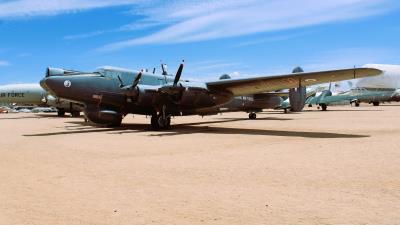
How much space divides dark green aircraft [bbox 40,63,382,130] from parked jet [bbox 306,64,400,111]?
41714 millimetres

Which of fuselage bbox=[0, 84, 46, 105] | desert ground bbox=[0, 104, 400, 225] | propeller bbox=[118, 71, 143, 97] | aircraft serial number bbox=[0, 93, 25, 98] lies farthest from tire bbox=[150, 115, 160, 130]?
aircraft serial number bbox=[0, 93, 25, 98]

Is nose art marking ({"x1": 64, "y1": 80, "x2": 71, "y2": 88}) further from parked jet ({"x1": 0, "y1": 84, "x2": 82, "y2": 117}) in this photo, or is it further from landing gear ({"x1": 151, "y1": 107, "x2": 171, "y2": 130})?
parked jet ({"x1": 0, "y1": 84, "x2": 82, "y2": 117})

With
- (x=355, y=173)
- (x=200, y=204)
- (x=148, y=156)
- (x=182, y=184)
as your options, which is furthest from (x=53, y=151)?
(x=355, y=173)

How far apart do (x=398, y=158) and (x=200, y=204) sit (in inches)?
246

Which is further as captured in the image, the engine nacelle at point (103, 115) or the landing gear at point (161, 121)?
the engine nacelle at point (103, 115)

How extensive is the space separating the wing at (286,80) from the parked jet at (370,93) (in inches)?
1598

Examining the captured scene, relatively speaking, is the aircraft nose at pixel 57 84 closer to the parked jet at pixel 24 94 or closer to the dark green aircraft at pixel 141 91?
the dark green aircraft at pixel 141 91

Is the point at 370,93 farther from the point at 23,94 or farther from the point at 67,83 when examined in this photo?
the point at 67,83

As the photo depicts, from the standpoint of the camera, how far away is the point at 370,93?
247 feet

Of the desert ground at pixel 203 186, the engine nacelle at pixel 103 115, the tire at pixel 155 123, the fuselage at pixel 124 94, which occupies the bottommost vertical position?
the desert ground at pixel 203 186

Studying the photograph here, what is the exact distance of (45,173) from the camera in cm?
843

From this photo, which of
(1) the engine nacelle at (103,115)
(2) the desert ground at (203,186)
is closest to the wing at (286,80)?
(1) the engine nacelle at (103,115)

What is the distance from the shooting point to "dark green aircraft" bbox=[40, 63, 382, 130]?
20.5 meters

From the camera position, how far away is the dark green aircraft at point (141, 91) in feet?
67.3
